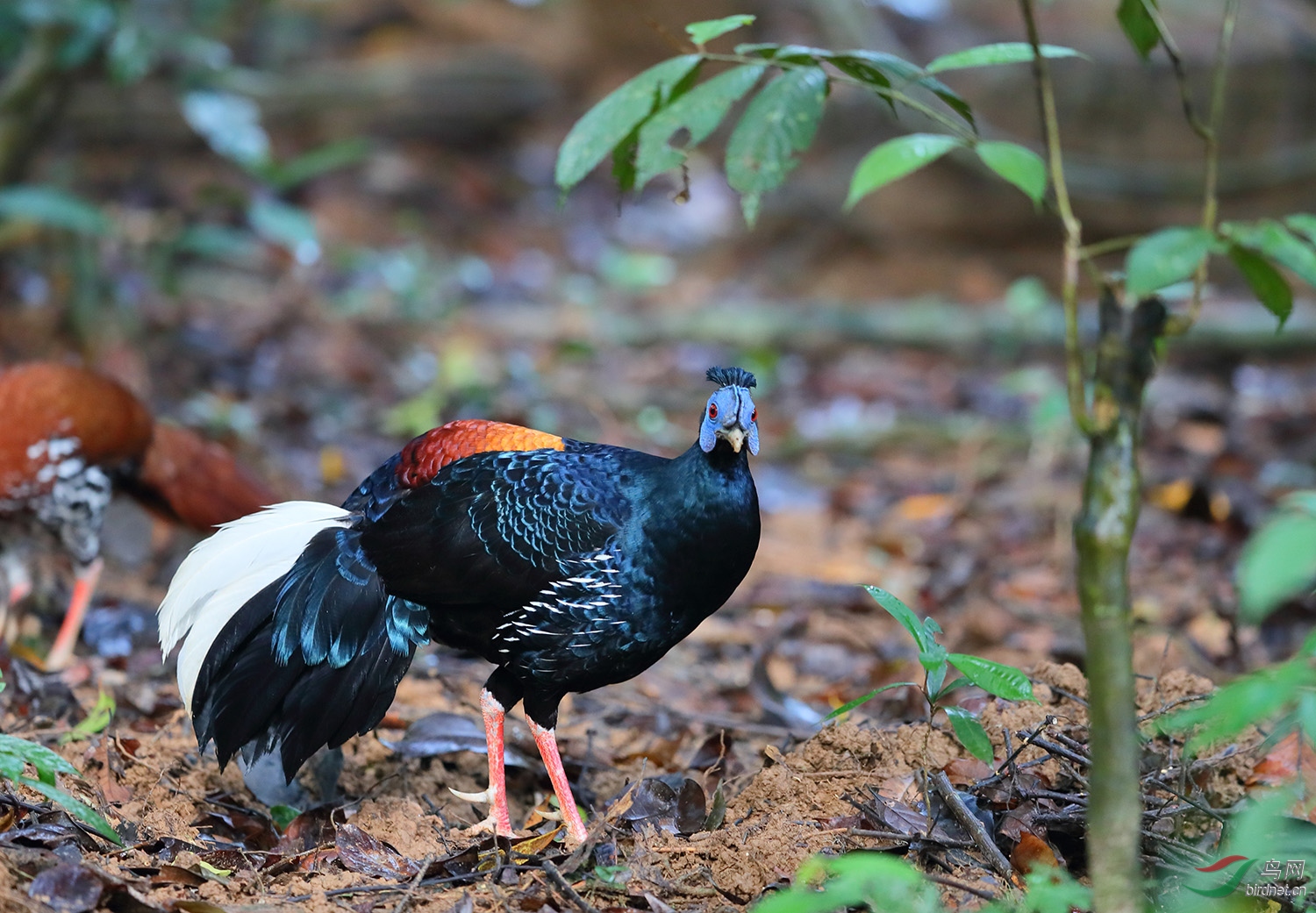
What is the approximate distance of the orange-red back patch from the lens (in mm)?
3539

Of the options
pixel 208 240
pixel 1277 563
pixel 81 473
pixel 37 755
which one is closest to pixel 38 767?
pixel 37 755

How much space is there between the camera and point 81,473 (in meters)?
4.78

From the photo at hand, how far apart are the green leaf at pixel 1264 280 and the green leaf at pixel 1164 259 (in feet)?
0.39

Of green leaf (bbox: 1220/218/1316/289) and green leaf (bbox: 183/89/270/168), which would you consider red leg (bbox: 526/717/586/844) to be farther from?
green leaf (bbox: 183/89/270/168)

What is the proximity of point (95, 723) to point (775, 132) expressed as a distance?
255 cm

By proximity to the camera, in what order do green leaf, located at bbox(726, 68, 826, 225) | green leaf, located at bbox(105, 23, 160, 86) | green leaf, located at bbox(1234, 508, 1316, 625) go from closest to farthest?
green leaf, located at bbox(1234, 508, 1316, 625), green leaf, located at bbox(726, 68, 826, 225), green leaf, located at bbox(105, 23, 160, 86)

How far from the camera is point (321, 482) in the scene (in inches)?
248

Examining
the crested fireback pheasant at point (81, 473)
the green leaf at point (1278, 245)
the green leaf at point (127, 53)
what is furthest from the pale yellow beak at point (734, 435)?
the green leaf at point (127, 53)

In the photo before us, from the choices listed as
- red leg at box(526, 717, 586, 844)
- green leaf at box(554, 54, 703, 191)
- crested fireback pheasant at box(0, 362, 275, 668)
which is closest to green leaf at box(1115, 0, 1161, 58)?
green leaf at box(554, 54, 703, 191)

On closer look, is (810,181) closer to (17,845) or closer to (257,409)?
(257,409)

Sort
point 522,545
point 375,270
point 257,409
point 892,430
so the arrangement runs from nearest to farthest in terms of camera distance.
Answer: point 522,545 → point 257,409 → point 892,430 → point 375,270

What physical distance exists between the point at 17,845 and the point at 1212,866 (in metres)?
2.53

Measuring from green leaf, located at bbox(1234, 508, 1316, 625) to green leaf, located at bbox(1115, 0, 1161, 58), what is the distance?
1.24 meters

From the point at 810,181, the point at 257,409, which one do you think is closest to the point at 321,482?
the point at 257,409
